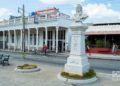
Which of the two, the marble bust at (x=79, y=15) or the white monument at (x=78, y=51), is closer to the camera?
the white monument at (x=78, y=51)

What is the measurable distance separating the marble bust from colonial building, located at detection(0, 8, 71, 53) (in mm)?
20008

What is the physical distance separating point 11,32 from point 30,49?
9451mm

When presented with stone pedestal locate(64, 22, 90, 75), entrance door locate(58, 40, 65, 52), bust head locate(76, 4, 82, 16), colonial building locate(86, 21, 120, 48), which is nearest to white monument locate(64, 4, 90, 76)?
stone pedestal locate(64, 22, 90, 75)

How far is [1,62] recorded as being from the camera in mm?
18594

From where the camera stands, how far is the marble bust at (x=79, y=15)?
41.3 ft

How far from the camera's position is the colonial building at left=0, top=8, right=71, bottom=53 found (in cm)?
3394

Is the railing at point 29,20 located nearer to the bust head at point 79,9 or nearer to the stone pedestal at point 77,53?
the bust head at point 79,9

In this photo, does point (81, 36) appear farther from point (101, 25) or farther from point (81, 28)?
point (101, 25)

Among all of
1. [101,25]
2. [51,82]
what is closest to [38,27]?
[101,25]

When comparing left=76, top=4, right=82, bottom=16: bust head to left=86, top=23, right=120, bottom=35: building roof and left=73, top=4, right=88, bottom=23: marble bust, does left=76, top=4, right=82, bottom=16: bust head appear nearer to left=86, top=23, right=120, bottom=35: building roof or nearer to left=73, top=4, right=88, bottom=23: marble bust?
left=73, top=4, right=88, bottom=23: marble bust

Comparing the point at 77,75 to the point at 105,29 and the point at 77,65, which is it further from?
the point at 105,29

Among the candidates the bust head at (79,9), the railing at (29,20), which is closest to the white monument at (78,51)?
the bust head at (79,9)

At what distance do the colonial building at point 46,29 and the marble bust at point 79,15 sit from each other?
2001 cm

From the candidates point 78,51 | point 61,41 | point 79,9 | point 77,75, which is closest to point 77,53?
point 78,51
